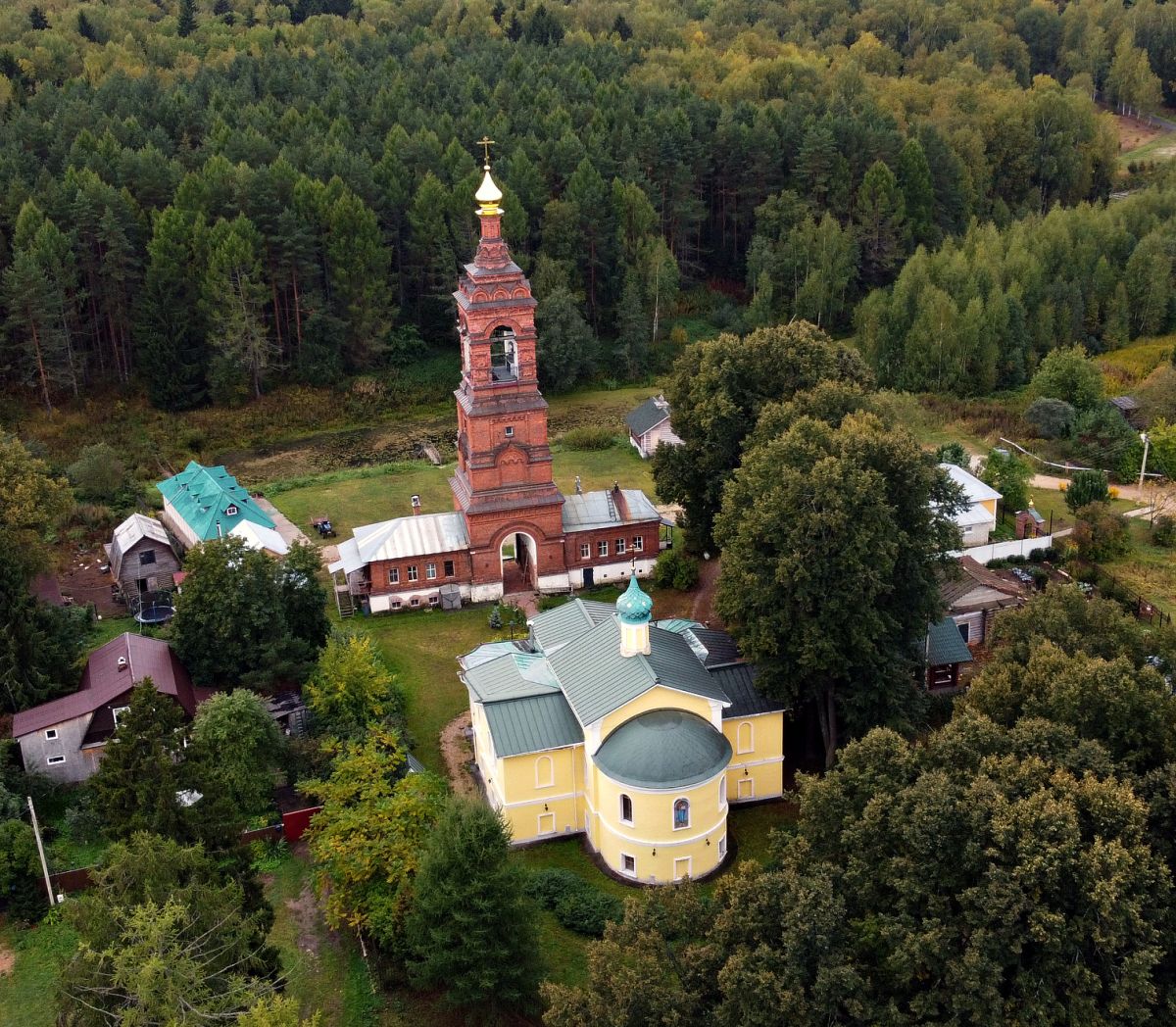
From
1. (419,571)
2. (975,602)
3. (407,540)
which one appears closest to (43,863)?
(419,571)

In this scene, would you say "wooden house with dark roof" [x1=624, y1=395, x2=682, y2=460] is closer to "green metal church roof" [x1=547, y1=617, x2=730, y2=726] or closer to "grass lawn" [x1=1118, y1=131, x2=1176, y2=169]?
"green metal church roof" [x1=547, y1=617, x2=730, y2=726]

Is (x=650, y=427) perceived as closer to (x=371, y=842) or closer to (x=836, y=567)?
(x=836, y=567)

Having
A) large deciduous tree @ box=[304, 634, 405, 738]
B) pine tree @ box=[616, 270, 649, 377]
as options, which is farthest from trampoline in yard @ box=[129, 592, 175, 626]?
pine tree @ box=[616, 270, 649, 377]

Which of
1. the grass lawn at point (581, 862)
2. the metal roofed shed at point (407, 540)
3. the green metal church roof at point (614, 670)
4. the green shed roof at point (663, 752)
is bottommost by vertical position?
the grass lawn at point (581, 862)

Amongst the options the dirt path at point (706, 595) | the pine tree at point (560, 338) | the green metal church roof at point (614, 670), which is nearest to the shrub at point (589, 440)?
the pine tree at point (560, 338)

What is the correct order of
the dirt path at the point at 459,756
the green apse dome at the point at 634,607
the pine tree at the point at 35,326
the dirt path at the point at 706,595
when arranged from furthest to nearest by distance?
the pine tree at the point at 35,326
the dirt path at the point at 706,595
the dirt path at the point at 459,756
the green apse dome at the point at 634,607

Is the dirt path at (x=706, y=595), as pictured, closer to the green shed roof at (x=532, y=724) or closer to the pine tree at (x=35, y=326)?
the green shed roof at (x=532, y=724)

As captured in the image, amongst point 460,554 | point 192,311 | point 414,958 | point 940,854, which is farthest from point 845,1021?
point 192,311
